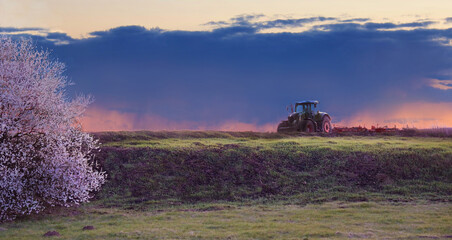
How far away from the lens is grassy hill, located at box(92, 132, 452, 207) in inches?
1033

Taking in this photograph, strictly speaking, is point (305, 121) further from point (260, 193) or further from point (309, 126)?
point (260, 193)

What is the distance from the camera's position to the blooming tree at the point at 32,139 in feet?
73.0

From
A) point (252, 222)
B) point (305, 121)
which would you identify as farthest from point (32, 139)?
point (305, 121)

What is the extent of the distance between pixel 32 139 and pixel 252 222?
1290cm

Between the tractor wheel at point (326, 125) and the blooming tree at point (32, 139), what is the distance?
29.9 meters

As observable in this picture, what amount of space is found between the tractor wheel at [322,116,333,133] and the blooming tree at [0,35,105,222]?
29.9m

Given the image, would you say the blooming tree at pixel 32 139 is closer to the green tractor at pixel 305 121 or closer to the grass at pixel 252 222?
the grass at pixel 252 222

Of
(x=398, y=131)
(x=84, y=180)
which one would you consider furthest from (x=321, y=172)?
(x=398, y=131)

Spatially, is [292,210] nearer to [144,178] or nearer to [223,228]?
[223,228]

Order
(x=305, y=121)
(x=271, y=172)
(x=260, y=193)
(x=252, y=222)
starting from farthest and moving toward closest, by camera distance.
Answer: (x=305, y=121), (x=271, y=172), (x=260, y=193), (x=252, y=222)

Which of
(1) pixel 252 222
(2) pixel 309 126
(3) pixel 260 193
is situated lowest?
(1) pixel 252 222

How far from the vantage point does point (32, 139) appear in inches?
938

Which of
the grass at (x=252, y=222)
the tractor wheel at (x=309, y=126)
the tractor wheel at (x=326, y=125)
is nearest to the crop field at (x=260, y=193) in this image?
the grass at (x=252, y=222)

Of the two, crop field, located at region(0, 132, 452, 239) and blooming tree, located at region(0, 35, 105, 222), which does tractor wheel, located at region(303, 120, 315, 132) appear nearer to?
crop field, located at region(0, 132, 452, 239)
